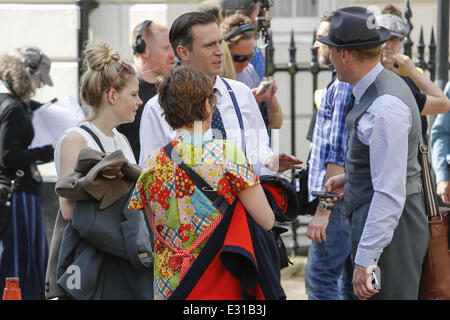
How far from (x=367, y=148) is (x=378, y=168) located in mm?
134

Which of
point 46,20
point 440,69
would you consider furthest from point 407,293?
point 46,20

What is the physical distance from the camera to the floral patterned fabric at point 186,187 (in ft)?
10.8

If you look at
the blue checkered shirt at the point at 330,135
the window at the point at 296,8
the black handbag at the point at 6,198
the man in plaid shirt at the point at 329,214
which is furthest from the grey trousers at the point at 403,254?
the window at the point at 296,8

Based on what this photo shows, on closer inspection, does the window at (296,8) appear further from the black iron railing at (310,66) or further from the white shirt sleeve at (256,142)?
the white shirt sleeve at (256,142)

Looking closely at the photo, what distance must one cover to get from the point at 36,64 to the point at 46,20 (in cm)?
212

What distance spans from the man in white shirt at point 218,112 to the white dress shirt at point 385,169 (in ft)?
1.27

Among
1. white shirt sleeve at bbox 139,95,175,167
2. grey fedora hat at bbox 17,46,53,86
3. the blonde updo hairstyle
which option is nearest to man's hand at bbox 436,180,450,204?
white shirt sleeve at bbox 139,95,175,167

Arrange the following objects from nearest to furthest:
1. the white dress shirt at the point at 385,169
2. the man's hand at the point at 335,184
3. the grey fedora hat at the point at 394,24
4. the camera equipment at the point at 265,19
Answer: the white dress shirt at the point at 385,169 → the man's hand at the point at 335,184 → the grey fedora hat at the point at 394,24 → the camera equipment at the point at 265,19

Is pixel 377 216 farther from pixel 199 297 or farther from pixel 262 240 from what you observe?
pixel 199 297

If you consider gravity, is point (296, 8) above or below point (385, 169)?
above

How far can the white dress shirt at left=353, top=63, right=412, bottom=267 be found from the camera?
11.8ft

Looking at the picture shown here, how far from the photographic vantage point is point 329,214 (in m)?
4.82

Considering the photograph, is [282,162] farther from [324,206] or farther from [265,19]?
[265,19]

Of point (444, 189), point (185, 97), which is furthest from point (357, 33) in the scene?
point (444, 189)
